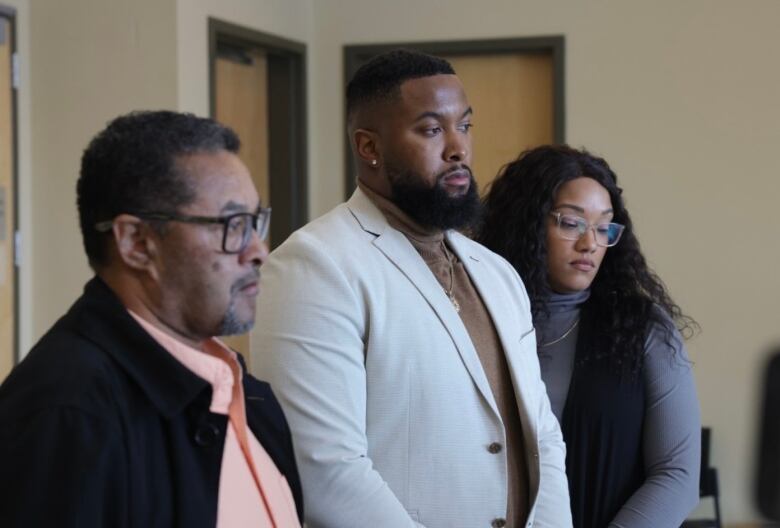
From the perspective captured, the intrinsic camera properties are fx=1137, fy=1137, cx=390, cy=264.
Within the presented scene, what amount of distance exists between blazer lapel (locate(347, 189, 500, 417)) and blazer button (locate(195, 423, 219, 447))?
66cm

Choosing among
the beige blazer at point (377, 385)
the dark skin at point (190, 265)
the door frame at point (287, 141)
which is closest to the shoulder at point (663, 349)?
the beige blazer at point (377, 385)

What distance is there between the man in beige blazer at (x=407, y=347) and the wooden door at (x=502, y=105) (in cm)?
326

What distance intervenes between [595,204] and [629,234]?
14 centimetres

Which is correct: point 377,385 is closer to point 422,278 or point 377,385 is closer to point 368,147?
point 422,278

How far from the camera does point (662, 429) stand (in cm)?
226

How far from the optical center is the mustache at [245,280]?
4.62 feet

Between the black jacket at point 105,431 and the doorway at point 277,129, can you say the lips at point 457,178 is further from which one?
the doorway at point 277,129

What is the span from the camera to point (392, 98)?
2023 mm

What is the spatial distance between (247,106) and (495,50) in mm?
1169

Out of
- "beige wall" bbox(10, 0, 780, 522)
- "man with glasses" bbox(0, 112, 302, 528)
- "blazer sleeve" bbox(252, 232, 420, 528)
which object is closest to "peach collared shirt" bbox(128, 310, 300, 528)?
"man with glasses" bbox(0, 112, 302, 528)

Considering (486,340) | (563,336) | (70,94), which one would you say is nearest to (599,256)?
(563,336)

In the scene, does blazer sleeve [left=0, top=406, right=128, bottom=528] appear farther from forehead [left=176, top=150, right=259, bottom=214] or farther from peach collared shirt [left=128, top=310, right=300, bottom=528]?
forehead [left=176, top=150, right=259, bottom=214]

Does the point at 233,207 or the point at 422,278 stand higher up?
the point at 233,207

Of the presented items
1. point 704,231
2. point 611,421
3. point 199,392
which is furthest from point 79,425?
point 704,231
